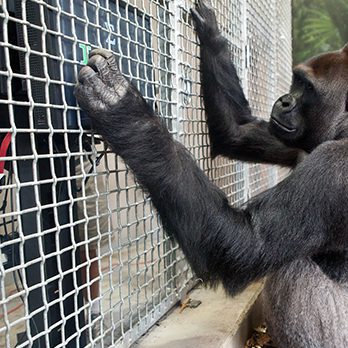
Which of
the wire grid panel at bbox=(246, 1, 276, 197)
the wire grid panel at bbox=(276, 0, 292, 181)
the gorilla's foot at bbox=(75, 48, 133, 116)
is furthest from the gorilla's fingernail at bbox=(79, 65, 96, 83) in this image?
the wire grid panel at bbox=(276, 0, 292, 181)

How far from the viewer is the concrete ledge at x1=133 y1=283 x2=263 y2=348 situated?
1.44 meters

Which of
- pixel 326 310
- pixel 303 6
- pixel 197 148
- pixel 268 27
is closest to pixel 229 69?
Answer: pixel 197 148

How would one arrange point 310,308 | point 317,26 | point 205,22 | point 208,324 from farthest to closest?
point 317,26 → point 205,22 → point 208,324 → point 310,308

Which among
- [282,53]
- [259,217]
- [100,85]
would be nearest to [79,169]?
[100,85]

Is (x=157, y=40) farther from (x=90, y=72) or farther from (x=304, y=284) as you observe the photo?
(x=304, y=284)

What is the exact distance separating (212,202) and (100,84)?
0.39m

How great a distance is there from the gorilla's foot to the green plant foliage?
687 cm

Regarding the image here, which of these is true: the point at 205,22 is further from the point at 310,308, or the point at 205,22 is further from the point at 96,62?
the point at 310,308

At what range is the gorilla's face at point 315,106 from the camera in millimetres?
1558

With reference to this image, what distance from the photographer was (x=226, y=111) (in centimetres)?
192

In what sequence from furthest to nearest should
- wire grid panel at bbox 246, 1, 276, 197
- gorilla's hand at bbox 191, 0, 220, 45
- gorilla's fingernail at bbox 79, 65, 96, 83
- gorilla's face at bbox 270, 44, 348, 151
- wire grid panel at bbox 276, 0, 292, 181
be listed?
1. wire grid panel at bbox 276, 0, 292, 181
2. wire grid panel at bbox 246, 1, 276, 197
3. gorilla's hand at bbox 191, 0, 220, 45
4. gorilla's face at bbox 270, 44, 348, 151
5. gorilla's fingernail at bbox 79, 65, 96, 83

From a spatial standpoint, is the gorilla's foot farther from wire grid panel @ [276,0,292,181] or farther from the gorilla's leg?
wire grid panel @ [276,0,292,181]

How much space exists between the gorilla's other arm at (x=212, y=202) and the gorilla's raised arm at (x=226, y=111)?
72 cm

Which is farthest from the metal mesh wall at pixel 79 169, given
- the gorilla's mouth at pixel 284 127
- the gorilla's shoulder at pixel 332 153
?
the gorilla's shoulder at pixel 332 153
